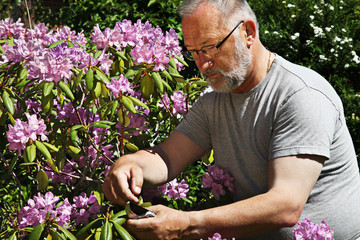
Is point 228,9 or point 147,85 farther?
point 147,85

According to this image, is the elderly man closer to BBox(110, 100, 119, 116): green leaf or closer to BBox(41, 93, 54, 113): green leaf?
BBox(110, 100, 119, 116): green leaf

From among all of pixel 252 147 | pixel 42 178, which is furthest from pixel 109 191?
pixel 252 147

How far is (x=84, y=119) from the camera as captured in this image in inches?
103

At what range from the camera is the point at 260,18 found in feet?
18.8

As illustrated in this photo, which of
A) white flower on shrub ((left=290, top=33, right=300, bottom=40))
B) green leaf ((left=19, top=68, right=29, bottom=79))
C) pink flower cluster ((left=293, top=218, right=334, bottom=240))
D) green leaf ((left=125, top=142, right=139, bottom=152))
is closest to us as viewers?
pink flower cluster ((left=293, top=218, right=334, bottom=240))

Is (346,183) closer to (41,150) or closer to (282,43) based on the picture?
(41,150)

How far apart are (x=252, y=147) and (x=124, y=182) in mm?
588

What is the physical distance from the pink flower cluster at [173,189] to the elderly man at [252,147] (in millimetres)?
265

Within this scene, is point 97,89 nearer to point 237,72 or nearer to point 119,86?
point 119,86

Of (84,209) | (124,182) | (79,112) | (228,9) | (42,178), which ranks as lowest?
(84,209)

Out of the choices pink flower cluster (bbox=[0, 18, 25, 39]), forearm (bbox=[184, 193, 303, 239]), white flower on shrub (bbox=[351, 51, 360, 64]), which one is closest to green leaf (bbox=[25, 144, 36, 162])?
forearm (bbox=[184, 193, 303, 239])

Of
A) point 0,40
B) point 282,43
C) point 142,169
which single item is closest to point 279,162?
point 142,169

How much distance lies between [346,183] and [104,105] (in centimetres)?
113

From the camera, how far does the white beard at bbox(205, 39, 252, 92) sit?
7.27 ft
